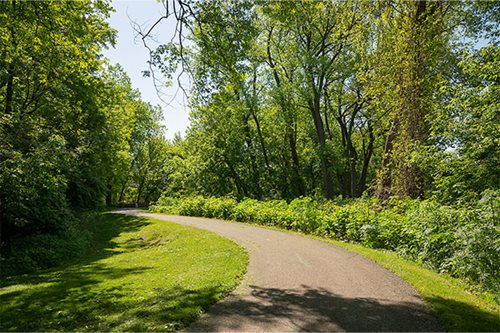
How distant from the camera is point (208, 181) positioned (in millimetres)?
30219

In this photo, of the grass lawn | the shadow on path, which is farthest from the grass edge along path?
the shadow on path

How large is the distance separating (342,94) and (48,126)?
22620 mm

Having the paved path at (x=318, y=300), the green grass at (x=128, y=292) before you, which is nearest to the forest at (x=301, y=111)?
the paved path at (x=318, y=300)

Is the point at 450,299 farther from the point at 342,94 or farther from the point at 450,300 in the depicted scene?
the point at 342,94

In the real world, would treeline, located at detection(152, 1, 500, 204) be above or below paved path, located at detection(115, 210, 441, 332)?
above

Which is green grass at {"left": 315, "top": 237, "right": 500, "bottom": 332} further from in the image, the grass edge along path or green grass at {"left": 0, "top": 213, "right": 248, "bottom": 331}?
green grass at {"left": 0, "top": 213, "right": 248, "bottom": 331}

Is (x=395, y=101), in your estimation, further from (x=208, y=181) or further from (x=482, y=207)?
(x=208, y=181)

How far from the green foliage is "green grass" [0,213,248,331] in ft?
13.7

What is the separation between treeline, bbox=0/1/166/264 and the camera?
9133mm

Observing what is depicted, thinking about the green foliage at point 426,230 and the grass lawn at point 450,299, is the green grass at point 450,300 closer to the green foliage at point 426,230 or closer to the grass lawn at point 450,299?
the grass lawn at point 450,299

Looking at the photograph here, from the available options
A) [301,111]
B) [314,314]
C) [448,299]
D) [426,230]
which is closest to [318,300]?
[314,314]

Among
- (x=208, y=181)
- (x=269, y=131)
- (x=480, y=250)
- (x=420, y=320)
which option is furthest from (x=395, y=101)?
(x=208, y=181)

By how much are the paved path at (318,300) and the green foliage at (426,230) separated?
1478 millimetres

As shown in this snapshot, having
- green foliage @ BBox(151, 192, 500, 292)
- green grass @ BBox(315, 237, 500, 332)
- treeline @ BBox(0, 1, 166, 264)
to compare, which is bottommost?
green grass @ BBox(315, 237, 500, 332)
